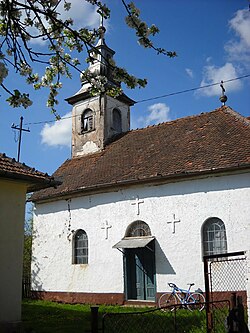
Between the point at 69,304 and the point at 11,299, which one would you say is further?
the point at 69,304

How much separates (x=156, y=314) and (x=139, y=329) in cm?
247

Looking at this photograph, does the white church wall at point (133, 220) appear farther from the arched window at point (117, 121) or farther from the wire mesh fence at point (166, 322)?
the arched window at point (117, 121)

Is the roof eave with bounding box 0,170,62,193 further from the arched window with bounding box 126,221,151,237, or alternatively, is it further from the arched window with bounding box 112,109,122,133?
the arched window with bounding box 112,109,122,133

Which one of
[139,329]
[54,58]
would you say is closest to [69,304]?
[139,329]

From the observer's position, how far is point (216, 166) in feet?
43.4

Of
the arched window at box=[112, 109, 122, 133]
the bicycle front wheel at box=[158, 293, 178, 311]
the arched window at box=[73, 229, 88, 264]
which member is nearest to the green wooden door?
the bicycle front wheel at box=[158, 293, 178, 311]

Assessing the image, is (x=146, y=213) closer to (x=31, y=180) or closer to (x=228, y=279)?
(x=228, y=279)

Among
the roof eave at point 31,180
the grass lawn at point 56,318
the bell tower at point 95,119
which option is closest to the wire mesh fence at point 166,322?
the grass lawn at point 56,318

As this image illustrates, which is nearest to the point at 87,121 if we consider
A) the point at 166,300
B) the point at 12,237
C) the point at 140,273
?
the point at 140,273

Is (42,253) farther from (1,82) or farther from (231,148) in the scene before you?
(1,82)

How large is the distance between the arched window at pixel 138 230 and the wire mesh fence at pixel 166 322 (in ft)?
11.4

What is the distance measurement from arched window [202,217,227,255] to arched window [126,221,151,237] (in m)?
2.24

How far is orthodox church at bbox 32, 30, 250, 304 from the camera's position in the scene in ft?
43.3

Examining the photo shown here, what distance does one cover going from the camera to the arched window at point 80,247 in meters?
16.3
